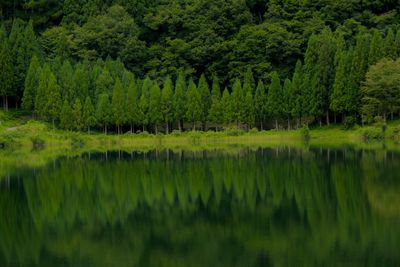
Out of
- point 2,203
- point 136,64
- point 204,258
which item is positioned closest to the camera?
point 204,258

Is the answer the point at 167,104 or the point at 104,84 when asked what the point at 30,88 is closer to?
the point at 104,84

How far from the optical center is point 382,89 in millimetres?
52938

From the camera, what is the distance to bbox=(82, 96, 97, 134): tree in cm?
5988

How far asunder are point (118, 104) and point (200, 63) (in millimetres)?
17867

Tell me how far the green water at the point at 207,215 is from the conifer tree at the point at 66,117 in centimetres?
2817

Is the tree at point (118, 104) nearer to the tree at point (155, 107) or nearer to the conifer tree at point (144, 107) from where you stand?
the conifer tree at point (144, 107)

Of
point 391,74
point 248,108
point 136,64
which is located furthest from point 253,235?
point 136,64

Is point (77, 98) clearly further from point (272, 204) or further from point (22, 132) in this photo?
point (272, 204)

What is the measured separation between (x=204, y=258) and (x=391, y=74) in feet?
142

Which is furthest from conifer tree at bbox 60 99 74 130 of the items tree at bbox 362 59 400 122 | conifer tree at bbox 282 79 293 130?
tree at bbox 362 59 400 122

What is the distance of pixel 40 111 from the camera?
199 feet

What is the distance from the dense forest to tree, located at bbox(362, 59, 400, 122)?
92 millimetres

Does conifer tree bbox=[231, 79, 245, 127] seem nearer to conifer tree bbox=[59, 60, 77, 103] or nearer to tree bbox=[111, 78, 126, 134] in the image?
tree bbox=[111, 78, 126, 134]

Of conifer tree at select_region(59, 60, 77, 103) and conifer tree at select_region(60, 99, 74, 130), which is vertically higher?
conifer tree at select_region(59, 60, 77, 103)
